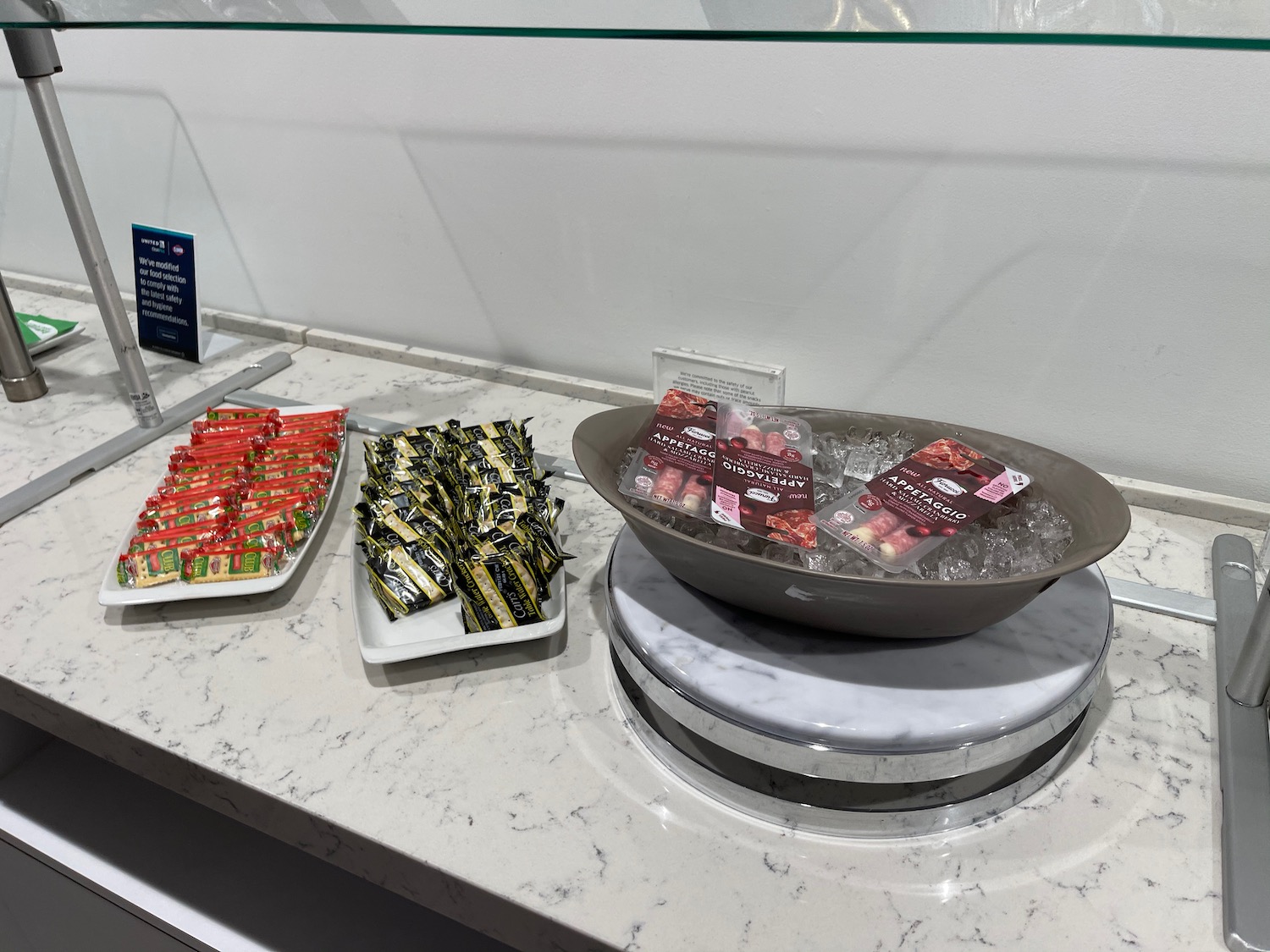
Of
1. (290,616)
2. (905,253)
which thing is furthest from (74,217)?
(905,253)

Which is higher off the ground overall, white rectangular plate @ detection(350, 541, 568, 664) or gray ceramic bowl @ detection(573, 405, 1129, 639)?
gray ceramic bowl @ detection(573, 405, 1129, 639)

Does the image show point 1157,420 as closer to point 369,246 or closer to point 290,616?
point 290,616

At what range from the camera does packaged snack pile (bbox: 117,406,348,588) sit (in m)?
0.84

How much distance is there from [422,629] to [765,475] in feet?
1.12

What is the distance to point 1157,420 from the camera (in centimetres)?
89

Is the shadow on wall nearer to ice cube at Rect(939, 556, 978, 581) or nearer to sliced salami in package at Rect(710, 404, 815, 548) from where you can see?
sliced salami in package at Rect(710, 404, 815, 548)

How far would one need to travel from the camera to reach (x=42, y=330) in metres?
1.38

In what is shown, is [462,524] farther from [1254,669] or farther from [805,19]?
[1254,669]

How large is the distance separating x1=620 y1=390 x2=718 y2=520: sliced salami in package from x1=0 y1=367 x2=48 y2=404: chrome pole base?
3.27ft

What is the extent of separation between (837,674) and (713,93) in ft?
2.09

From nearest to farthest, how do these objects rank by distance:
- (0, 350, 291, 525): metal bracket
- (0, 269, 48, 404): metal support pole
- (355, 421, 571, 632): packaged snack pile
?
(355, 421, 571, 632): packaged snack pile
(0, 350, 291, 525): metal bracket
(0, 269, 48, 404): metal support pole

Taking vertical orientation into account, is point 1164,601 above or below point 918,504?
below

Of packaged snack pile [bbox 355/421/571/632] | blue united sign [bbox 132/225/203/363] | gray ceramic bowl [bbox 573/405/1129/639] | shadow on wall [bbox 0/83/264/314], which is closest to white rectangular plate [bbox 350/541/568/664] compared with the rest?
packaged snack pile [bbox 355/421/571/632]

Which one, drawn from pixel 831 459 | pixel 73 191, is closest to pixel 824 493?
pixel 831 459
